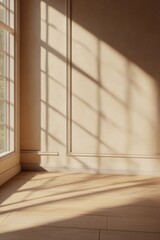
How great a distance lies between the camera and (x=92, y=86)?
457 cm

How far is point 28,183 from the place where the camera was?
398 cm

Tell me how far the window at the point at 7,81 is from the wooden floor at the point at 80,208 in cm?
59

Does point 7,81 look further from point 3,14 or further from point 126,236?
point 126,236

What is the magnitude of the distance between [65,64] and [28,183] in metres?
1.78

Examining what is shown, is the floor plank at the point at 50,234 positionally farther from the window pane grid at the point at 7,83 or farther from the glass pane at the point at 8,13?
the glass pane at the point at 8,13

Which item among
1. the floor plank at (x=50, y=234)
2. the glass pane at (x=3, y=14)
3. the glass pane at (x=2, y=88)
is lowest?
the floor plank at (x=50, y=234)

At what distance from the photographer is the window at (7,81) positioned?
436cm

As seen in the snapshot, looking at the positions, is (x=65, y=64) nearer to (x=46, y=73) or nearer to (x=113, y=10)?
(x=46, y=73)

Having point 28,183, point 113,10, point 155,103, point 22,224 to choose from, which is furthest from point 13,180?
point 113,10

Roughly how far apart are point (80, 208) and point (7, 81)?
2.23 meters

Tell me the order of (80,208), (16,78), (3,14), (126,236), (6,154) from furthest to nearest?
(16,78), (3,14), (6,154), (80,208), (126,236)

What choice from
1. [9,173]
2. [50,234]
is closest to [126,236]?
[50,234]

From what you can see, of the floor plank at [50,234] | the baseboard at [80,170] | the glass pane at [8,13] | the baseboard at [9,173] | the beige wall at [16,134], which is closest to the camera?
the floor plank at [50,234]

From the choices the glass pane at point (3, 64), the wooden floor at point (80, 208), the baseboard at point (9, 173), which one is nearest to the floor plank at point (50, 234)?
the wooden floor at point (80, 208)
